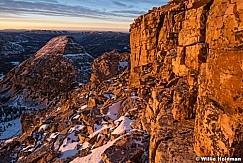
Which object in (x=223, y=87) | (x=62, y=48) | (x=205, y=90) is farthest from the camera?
(x=62, y=48)

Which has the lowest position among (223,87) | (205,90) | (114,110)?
(114,110)

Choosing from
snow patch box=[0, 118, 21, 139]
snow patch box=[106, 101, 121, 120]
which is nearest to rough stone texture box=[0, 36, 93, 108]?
snow patch box=[0, 118, 21, 139]

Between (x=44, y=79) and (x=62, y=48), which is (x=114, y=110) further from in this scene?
(x=62, y=48)

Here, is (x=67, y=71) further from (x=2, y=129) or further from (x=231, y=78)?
(x=231, y=78)

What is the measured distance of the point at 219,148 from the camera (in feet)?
26.3

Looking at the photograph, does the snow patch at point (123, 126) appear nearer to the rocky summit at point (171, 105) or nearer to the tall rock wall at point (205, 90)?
the rocky summit at point (171, 105)

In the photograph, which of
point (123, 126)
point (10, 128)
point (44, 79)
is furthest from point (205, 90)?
point (44, 79)

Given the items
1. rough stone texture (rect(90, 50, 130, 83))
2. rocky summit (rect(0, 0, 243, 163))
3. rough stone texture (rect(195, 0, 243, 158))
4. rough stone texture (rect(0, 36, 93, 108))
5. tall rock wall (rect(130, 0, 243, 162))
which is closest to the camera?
rough stone texture (rect(195, 0, 243, 158))

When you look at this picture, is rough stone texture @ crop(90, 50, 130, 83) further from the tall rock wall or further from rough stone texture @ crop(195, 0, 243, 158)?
rough stone texture @ crop(195, 0, 243, 158)

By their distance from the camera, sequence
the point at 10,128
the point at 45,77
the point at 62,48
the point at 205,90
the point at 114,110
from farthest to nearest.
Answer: the point at 62,48, the point at 45,77, the point at 10,128, the point at 114,110, the point at 205,90

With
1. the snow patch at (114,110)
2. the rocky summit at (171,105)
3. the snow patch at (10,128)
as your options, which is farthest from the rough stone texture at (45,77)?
the snow patch at (114,110)

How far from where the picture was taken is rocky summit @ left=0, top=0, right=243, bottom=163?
7.65 m

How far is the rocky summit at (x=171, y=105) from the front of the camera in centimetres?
765

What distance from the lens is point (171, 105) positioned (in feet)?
52.0
